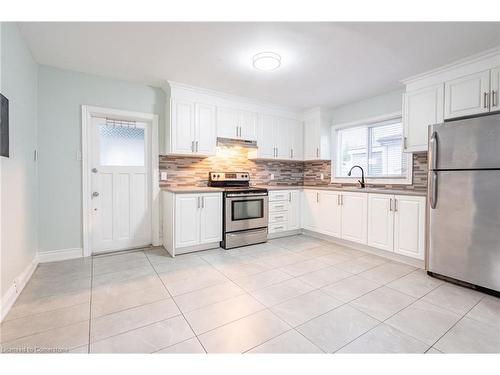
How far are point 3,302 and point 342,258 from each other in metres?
3.38

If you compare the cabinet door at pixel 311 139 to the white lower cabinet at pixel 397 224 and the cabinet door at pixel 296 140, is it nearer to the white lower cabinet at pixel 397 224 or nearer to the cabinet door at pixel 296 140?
the cabinet door at pixel 296 140

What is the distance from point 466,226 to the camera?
2.32 meters

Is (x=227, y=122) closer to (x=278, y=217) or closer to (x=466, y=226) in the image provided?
(x=278, y=217)

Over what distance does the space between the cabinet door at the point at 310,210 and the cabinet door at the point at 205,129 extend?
189 cm

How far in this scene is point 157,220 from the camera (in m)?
3.67

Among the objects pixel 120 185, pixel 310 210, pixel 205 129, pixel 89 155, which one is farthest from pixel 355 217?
pixel 89 155

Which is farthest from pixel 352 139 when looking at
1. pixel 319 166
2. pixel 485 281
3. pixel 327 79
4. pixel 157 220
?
pixel 157 220

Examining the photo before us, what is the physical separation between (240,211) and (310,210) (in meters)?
1.39

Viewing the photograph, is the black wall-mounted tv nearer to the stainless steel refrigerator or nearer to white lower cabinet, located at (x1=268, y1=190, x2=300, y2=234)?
white lower cabinet, located at (x1=268, y1=190, x2=300, y2=234)

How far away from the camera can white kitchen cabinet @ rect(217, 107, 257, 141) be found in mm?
3869

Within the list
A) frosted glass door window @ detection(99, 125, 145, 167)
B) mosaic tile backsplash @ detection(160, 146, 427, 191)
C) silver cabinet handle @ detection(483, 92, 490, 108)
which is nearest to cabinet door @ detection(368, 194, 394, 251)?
mosaic tile backsplash @ detection(160, 146, 427, 191)

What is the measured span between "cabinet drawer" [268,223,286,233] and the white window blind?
1.44 metres

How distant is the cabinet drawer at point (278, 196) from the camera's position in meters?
4.13

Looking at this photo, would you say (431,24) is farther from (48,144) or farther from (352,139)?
(48,144)
